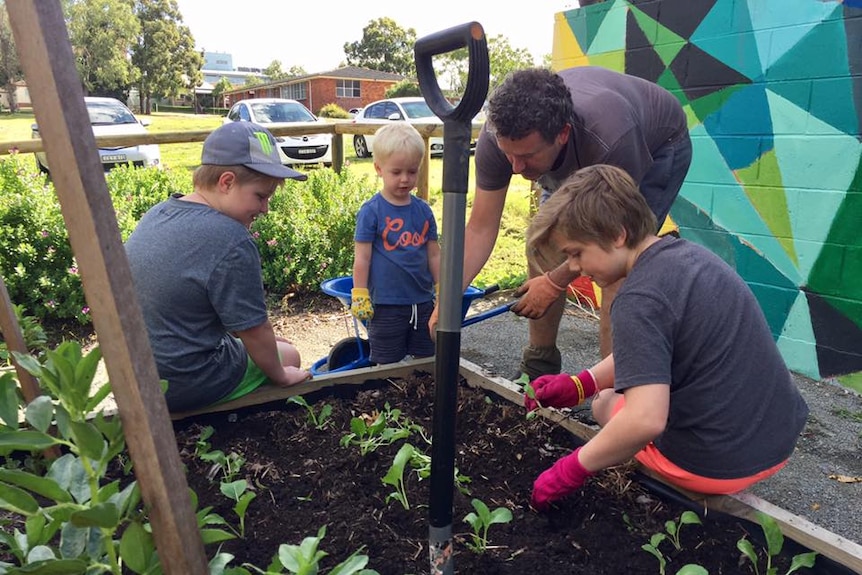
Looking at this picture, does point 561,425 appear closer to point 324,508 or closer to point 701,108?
point 324,508

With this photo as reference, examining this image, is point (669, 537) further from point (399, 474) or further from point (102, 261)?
point (102, 261)

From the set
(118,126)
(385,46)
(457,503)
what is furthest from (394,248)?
(385,46)

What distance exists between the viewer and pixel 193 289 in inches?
79.9

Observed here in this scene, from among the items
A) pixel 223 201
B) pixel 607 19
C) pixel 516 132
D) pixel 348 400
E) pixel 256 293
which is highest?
pixel 607 19

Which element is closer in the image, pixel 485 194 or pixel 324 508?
pixel 324 508

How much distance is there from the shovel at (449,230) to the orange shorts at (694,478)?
27.9 inches

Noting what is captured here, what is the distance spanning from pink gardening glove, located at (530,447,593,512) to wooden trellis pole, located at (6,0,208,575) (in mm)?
1053

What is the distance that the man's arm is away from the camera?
2.70 metres

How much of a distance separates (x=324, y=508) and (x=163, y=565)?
0.94 meters

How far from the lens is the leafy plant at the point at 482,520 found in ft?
5.09

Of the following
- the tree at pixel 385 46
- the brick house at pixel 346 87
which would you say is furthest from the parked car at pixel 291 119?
the tree at pixel 385 46

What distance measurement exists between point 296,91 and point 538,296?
60019 millimetres

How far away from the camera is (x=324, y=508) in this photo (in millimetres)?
1787

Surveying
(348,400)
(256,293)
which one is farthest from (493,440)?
(256,293)
